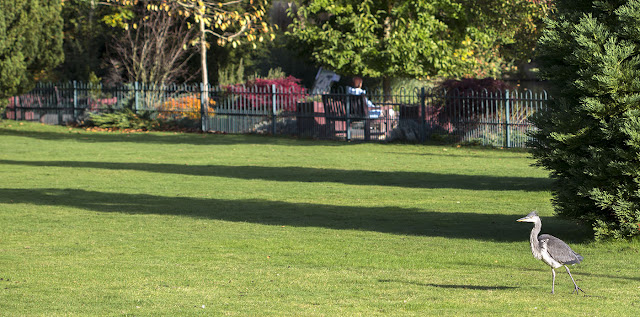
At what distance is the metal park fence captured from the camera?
2533 centimetres

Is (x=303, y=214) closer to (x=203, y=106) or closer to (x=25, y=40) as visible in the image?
(x=203, y=106)

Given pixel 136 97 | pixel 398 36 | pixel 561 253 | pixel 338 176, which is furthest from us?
pixel 136 97

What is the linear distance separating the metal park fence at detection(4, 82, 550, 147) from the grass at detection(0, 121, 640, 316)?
431 cm

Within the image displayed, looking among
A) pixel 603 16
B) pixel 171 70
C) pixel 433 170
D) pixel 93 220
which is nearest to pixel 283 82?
pixel 171 70

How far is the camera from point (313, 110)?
93.9ft

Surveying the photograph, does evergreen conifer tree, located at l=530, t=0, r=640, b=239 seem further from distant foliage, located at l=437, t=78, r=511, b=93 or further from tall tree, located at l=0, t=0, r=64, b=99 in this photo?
tall tree, located at l=0, t=0, r=64, b=99

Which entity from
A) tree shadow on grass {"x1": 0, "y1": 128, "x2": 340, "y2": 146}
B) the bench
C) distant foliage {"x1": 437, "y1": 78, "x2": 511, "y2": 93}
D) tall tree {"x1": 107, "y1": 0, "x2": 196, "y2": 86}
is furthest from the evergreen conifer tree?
tall tree {"x1": 107, "y1": 0, "x2": 196, "y2": 86}

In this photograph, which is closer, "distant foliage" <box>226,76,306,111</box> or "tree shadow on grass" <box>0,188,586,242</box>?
"tree shadow on grass" <box>0,188,586,242</box>

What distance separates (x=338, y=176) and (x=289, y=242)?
7516 millimetres

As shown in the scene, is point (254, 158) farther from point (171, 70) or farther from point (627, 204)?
point (171, 70)

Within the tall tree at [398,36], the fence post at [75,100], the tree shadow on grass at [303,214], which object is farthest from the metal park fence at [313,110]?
the tree shadow on grass at [303,214]

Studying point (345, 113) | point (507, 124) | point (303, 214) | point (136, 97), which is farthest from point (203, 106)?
point (303, 214)

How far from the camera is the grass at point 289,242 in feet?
24.6

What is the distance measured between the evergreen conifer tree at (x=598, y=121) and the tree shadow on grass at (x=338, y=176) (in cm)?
535
